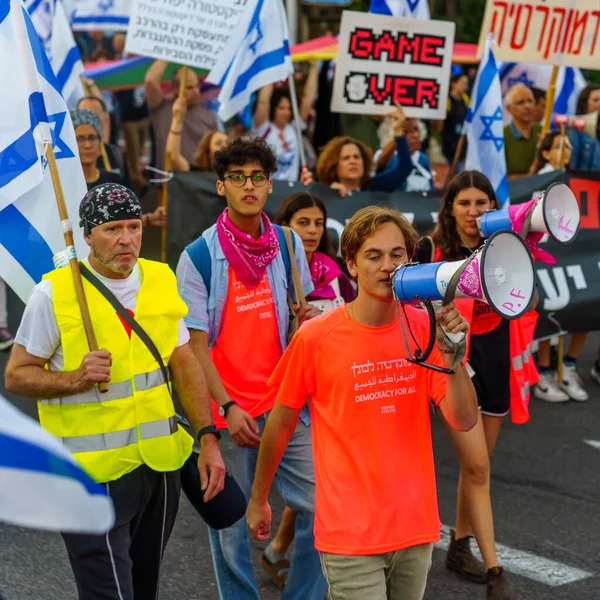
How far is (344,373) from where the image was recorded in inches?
143

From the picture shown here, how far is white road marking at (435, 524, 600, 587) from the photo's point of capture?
17.4 feet

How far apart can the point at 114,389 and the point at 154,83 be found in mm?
8862

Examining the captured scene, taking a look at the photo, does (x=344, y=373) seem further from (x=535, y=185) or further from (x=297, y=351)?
(x=535, y=185)

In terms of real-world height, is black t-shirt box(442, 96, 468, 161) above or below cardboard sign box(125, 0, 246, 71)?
below

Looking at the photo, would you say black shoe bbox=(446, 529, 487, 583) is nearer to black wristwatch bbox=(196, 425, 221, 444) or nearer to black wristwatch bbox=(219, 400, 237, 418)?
black wristwatch bbox=(219, 400, 237, 418)

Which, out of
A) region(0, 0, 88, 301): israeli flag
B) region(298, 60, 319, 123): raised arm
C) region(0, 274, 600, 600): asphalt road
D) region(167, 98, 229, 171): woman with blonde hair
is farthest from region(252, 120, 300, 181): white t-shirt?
region(0, 0, 88, 301): israeli flag

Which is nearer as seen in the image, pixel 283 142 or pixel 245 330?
pixel 245 330

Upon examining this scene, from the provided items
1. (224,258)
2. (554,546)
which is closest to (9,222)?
(224,258)

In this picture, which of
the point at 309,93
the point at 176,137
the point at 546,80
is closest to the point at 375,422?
the point at 176,137

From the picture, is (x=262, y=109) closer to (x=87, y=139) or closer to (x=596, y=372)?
(x=87, y=139)

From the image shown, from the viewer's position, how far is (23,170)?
4.47m

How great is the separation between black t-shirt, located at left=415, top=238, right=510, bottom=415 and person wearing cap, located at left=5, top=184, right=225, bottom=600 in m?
1.74

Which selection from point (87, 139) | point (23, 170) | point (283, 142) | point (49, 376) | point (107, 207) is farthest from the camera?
point (283, 142)

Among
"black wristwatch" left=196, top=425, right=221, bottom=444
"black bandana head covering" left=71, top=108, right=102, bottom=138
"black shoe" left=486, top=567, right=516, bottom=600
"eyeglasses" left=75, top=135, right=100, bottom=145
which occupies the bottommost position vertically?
"black shoe" left=486, top=567, right=516, bottom=600
